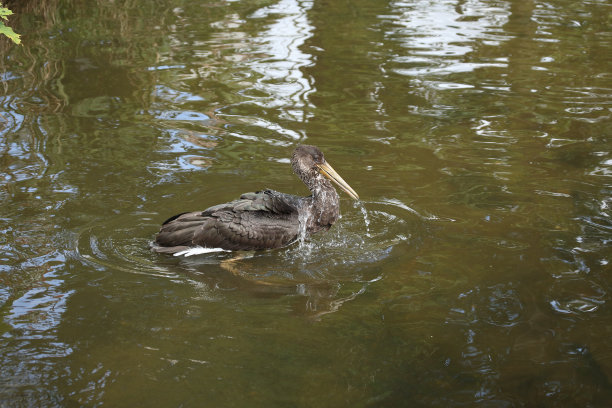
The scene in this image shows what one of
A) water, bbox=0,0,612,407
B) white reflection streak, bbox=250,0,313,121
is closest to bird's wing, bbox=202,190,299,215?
water, bbox=0,0,612,407

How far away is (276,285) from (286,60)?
729 centimetres

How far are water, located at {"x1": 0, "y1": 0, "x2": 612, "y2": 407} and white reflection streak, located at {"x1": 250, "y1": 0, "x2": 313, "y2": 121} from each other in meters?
0.08

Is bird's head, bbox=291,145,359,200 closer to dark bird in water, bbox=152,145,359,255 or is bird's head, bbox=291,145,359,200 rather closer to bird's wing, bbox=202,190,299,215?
dark bird in water, bbox=152,145,359,255

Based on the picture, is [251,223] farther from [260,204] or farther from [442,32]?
[442,32]

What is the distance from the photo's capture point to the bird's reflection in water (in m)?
5.98

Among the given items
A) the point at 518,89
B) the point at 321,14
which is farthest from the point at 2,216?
the point at 321,14

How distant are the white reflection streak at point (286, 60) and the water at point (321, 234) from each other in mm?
78

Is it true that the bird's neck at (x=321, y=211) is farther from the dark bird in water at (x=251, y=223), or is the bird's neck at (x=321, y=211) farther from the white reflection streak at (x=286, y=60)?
the white reflection streak at (x=286, y=60)

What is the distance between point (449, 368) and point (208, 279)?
2324mm

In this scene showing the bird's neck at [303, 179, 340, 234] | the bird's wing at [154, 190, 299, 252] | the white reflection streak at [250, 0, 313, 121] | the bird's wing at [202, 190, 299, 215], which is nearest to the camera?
the bird's wing at [154, 190, 299, 252]

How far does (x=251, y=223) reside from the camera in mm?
7000

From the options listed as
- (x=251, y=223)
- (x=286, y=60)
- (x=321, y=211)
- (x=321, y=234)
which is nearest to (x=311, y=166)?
(x=321, y=211)

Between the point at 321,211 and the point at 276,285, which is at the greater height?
the point at 321,211

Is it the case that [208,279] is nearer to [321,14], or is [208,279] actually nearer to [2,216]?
[2,216]
